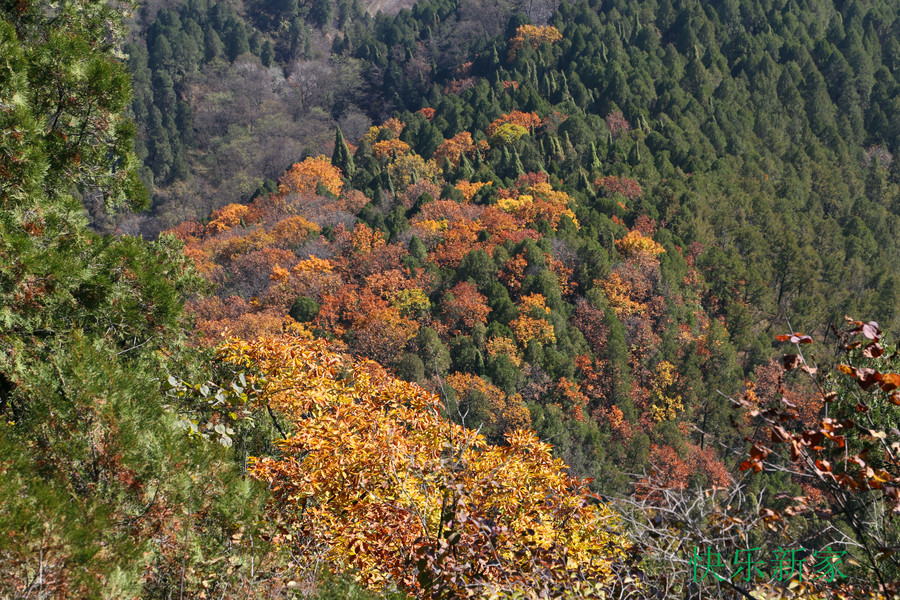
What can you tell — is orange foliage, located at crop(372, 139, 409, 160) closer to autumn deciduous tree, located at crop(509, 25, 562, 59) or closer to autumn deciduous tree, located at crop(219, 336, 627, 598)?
autumn deciduous tree, located at crop(509, 25, 562, 59)

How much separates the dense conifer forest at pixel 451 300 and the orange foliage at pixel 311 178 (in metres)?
0.63

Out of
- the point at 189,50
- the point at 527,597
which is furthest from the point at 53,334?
the point at 189,50

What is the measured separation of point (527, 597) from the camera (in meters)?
4.22

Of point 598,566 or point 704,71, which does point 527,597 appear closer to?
point 598,566

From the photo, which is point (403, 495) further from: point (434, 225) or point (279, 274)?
point (434, 225)

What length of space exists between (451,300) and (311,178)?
32910 millimetres

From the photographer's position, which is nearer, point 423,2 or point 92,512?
point 92,512

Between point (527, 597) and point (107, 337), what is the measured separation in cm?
494

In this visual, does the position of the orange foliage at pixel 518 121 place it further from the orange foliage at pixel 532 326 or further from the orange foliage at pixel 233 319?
the orange foliage at pixel 233 319

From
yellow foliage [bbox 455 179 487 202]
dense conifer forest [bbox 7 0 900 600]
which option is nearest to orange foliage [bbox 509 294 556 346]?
dense conifer forest [bbox 7 0 900 600]

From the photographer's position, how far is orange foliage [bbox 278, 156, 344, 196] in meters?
70.2

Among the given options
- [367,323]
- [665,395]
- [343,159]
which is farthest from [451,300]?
[343,159]

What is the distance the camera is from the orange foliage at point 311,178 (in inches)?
2763

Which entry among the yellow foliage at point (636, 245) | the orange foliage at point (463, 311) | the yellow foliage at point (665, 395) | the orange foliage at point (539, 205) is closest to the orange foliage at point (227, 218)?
the orange foliage at point (539, 205)
